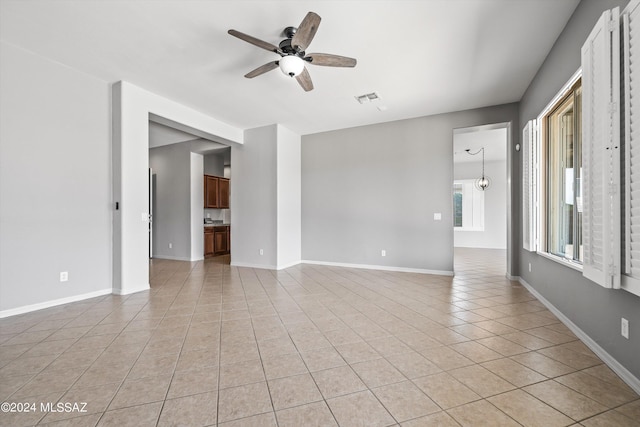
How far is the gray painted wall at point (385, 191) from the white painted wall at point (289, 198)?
5.9 inches

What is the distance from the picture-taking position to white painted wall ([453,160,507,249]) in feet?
30.0

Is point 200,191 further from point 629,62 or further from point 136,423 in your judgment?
point 629,62

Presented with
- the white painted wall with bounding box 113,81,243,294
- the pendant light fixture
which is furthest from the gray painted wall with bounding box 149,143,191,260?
the pendant light fixture

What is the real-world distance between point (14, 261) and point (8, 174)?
0.93 meters

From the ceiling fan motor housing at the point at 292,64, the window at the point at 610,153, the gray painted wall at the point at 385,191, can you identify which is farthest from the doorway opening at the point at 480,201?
the ceiling fan motor housing at the point at 292,64

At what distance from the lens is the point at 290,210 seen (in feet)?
19.7

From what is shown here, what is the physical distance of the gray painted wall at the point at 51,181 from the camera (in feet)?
9.98

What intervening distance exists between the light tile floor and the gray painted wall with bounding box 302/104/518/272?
1.81 m

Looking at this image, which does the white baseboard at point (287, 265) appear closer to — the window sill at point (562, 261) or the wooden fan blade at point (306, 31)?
the wooden fan blade at point (306, 31)

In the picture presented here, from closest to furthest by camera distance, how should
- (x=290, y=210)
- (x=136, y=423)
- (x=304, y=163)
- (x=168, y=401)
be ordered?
(x=136, y=423)
(x=168, y=401)
(x=290, y=210)
(x=304, y=163)

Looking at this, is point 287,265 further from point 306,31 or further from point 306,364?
point 306,31

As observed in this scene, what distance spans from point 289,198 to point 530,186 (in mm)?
4082

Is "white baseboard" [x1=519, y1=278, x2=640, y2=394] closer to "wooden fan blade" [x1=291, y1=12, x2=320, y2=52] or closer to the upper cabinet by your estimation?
"wooden fan blade" [x1=291, y1=12, x2=320, y2=52]

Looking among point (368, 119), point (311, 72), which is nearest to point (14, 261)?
point (311, 72)
